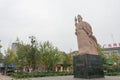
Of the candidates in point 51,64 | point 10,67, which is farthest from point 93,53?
point 10,67

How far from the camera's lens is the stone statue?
59.7ft

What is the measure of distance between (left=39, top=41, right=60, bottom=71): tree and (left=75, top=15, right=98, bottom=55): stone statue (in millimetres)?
17693

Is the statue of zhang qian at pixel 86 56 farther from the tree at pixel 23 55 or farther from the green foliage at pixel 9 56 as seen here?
the green foliage at pixel 9 56

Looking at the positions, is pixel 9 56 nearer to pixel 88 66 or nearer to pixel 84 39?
pixel 84 39

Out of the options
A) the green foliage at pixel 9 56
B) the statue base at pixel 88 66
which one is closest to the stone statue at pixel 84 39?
the statue base at pixel 88 66

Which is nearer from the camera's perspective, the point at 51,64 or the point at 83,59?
the point at 83,59

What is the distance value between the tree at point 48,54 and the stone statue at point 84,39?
17693 millimetres

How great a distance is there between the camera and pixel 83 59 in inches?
691

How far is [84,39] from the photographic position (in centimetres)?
1852

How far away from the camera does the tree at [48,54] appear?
36.3m

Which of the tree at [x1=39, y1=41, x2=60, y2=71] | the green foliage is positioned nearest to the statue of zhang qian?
the tree at [x1=39, y1=41, x2=60, y2=71]

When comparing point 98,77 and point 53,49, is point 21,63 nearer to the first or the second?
point 53,49

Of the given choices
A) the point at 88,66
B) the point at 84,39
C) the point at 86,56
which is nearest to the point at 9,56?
the point at 84,39

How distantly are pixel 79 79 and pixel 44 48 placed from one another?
68.7 ft
